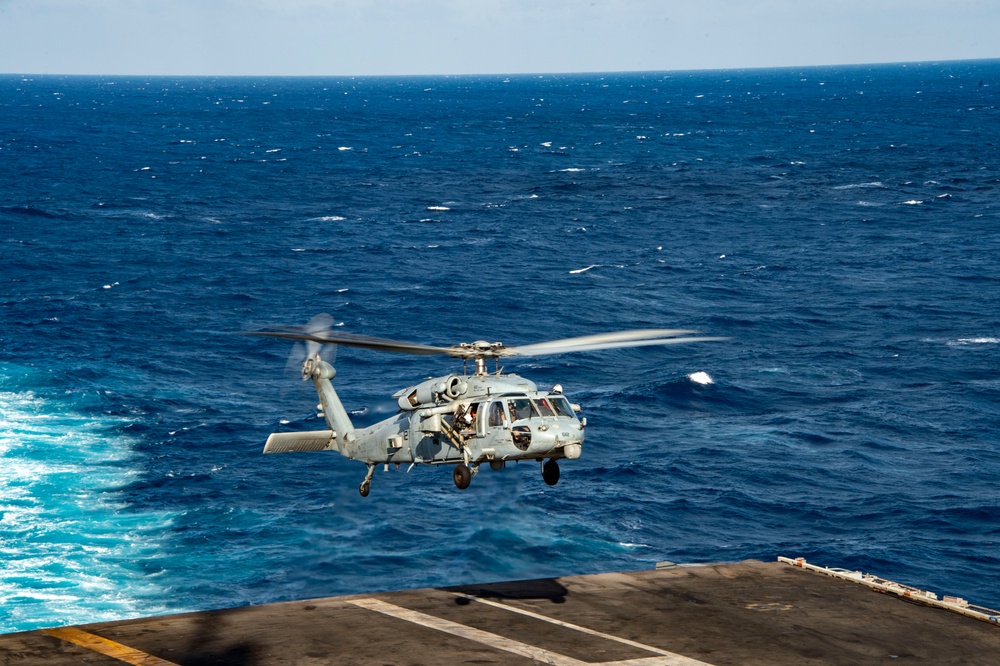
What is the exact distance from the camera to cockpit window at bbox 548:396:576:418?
105 feet

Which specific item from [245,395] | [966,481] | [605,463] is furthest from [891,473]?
[245,395]

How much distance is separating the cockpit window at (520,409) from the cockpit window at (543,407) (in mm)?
153

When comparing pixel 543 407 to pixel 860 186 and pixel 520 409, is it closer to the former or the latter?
pixel 520 409

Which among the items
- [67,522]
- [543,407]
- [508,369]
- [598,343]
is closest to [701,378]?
[508,369]

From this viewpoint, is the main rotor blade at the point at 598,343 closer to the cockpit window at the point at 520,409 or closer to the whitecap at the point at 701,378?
the cockpit window at the point at 520,409

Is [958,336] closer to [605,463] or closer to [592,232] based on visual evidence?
[605,463]

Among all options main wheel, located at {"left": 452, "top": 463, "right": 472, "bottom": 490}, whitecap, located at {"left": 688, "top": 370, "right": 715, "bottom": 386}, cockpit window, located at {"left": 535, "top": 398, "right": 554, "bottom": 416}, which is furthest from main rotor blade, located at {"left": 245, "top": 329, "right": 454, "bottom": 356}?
whitecap, located at {"left": 688, "top": 370, "right": 715, "bottom": 386}

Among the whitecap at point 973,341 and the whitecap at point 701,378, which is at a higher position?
the whitecap at point 973,341

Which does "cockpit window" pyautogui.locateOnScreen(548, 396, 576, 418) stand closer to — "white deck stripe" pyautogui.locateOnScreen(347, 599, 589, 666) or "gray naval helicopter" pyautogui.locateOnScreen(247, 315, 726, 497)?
"gray naval helicopter" pyautogui.locateOnScreen(247, 315, 726, 497)

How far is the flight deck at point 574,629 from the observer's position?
37500mm

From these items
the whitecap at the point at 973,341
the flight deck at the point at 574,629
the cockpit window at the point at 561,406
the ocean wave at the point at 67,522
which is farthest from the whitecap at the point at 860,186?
the cockpit window at the point at 561,406

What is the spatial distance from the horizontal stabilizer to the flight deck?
6195 millimetres

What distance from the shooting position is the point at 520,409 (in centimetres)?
3172

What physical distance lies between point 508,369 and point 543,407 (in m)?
53.4
